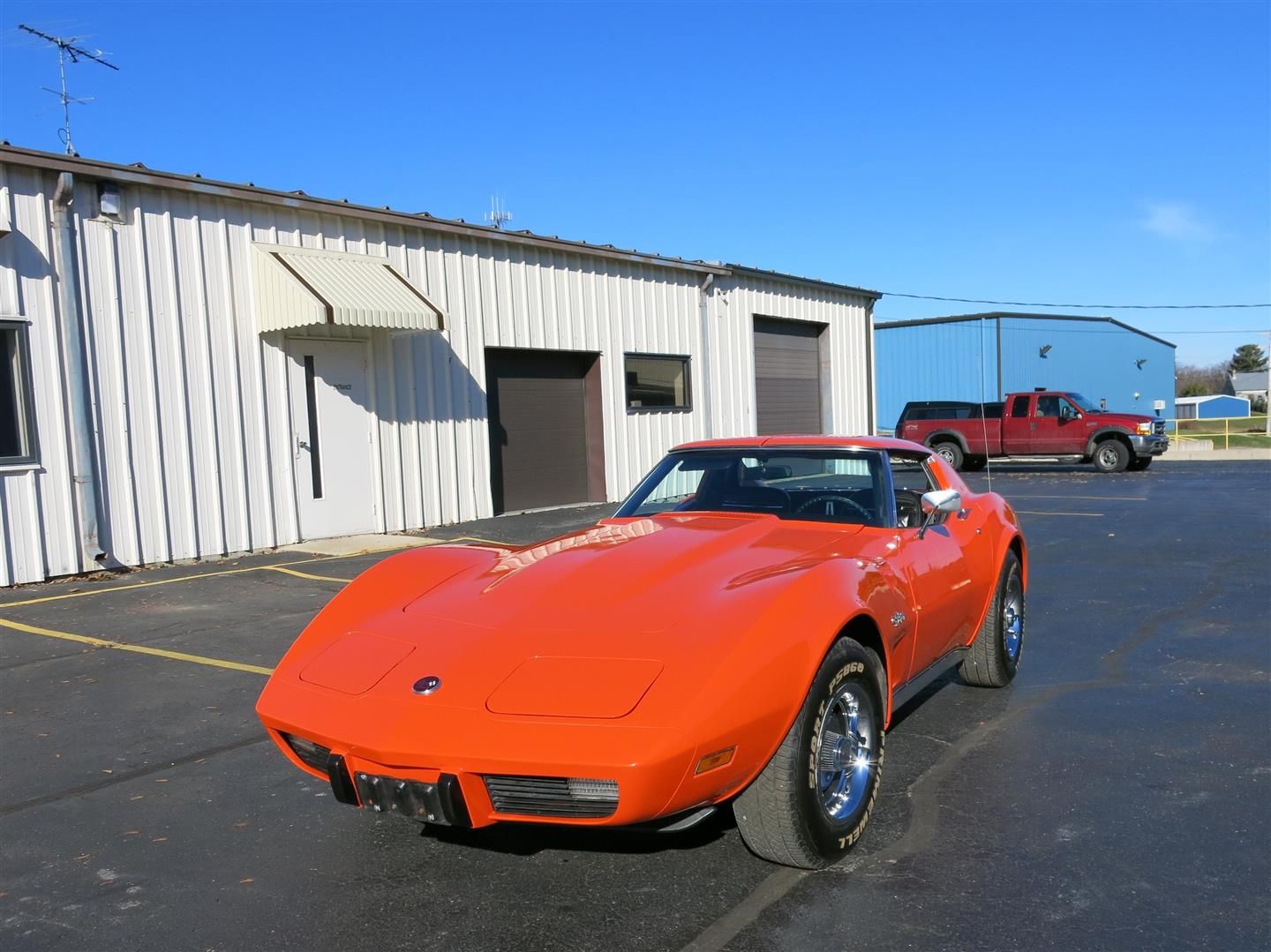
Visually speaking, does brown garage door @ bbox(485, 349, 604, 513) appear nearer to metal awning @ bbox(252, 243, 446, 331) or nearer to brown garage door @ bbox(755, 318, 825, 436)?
metal awning @ bbox(252, 243, 446, 331)

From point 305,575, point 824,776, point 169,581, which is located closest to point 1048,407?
point 305,575

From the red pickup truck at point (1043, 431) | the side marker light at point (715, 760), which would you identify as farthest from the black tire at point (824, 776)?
the red pickup truck at point (1043, 431)

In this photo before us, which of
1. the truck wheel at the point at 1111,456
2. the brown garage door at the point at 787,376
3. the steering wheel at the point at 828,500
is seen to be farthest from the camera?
the truck wheel at the point at 1111,456

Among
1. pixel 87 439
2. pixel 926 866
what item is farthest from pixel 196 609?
pixel 926 866

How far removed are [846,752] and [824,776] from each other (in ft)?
0.55

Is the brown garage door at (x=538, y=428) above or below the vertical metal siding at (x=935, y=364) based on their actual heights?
below

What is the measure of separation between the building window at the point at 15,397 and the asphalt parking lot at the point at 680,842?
3700 mm

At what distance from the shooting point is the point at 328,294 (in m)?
10.7

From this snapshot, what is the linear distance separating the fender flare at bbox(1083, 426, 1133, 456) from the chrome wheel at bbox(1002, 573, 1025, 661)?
64.5ft

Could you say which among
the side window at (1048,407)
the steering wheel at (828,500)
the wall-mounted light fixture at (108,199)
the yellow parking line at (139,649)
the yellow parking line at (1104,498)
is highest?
the wall-mounted light fixture at (108,199)

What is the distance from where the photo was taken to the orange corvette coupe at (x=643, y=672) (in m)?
2.66

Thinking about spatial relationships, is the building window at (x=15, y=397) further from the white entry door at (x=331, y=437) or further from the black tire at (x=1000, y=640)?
the black tire at (x=1000, y=640)

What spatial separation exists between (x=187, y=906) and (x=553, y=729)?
1.37m

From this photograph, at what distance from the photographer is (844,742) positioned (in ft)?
10.8
